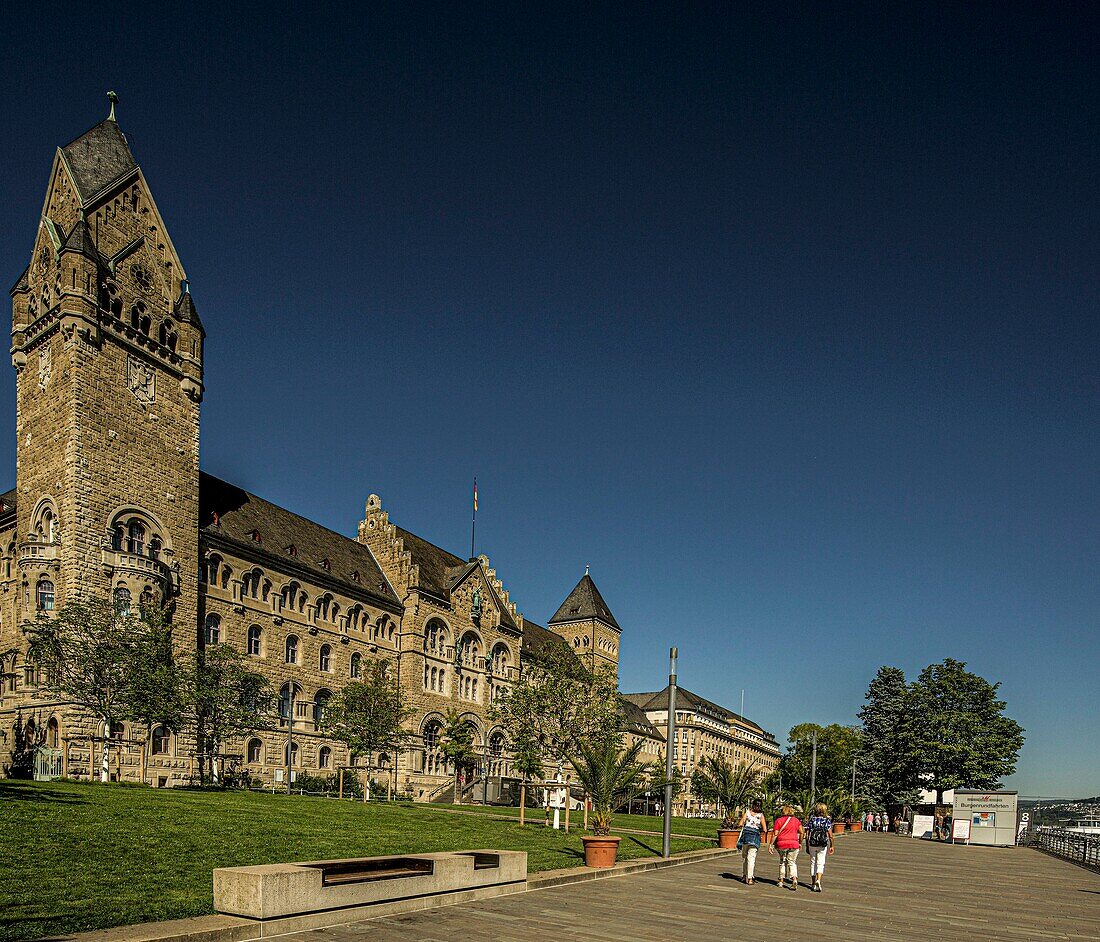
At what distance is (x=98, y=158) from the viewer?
4634 cm

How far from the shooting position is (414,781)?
2343 inches

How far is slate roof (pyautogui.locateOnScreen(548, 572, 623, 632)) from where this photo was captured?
9969cm

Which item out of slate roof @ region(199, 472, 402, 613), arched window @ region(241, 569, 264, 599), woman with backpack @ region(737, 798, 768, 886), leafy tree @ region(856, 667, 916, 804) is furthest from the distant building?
woman with backpack @ region(737, 798, 768, 886)

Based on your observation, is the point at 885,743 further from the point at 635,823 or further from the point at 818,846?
the point at 818,846

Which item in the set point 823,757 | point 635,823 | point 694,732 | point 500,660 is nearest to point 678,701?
point 694,732

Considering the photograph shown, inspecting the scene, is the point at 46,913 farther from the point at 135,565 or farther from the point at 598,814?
the point at 135,565

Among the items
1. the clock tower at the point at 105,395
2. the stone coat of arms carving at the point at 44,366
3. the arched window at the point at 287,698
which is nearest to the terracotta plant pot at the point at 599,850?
the clock tower at the point at 105,395

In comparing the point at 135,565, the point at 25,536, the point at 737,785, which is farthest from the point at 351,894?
the point at 25,536

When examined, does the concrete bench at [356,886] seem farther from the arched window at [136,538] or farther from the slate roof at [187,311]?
the slate roof at [187,311]

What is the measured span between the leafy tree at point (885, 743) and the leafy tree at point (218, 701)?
161 ft

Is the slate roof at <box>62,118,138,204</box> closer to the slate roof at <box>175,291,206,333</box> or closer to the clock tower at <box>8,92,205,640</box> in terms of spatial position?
the clock tower at <box>8,92,205,640</box>

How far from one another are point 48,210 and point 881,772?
69.0 m

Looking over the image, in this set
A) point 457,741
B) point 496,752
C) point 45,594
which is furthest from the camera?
point 496,752

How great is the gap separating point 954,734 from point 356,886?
218 ft
